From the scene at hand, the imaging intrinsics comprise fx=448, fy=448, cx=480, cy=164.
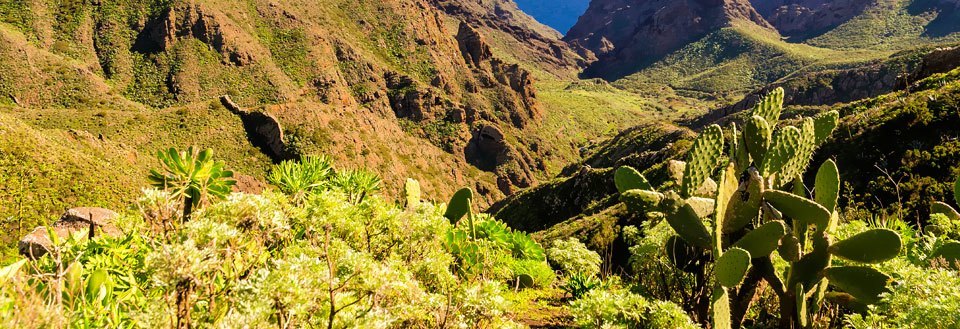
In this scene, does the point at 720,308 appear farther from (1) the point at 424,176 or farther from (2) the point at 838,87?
(2) the point at 838,87

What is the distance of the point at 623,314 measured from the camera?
341 cm

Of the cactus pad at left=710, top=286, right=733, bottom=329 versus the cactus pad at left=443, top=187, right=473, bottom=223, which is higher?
the cactus pad at left=710, top=286, right=733, bottom=329

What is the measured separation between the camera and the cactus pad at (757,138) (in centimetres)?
476

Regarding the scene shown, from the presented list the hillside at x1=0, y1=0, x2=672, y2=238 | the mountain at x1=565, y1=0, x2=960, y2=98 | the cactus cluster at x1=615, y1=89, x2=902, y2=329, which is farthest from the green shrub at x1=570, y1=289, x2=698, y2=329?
the mountain at x1=565, y1=0, x2=960, y2=98

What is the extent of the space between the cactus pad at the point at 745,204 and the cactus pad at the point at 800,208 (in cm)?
12

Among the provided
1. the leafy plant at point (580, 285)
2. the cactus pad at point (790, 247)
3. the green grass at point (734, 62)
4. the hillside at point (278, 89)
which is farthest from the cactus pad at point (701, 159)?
the green grass at point (734, 62)

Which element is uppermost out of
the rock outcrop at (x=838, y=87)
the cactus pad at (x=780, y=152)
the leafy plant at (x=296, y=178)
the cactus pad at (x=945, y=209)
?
the rock outcrop at (x=838, y=87)

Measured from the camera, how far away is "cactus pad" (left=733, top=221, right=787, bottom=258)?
3922 mm

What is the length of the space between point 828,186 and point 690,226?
1.52 meters

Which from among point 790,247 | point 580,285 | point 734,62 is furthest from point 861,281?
point 734,62

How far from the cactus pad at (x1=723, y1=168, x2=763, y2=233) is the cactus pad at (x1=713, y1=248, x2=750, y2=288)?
1032mm

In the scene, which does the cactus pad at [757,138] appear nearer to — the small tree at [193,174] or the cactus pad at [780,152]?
the cactus pad at [780,152]

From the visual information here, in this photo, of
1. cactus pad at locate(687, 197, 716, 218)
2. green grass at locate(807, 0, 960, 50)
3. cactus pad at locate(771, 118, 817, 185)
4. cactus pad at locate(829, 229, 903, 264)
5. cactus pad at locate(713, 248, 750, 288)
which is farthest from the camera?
green grass at locate(807, 0, 960, 50)

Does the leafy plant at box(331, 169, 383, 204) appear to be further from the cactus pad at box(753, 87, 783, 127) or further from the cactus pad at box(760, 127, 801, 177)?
the cactus pad at box(753, 87, 783, 127)
